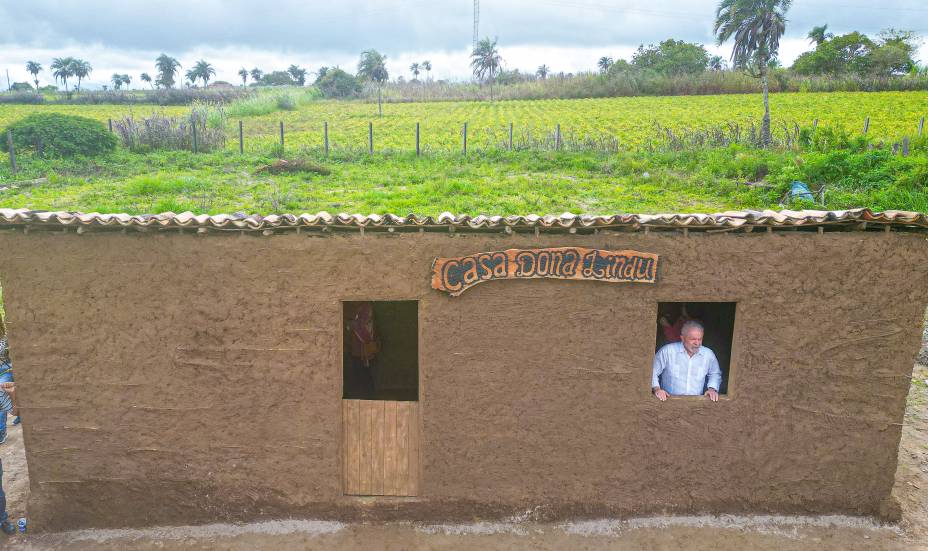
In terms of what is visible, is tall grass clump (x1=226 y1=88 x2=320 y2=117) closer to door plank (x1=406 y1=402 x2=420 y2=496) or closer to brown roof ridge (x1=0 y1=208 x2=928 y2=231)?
brown roof ridge (x1=0 y1=208 x2=928 y2=231)

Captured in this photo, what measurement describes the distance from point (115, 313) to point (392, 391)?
4.51 m

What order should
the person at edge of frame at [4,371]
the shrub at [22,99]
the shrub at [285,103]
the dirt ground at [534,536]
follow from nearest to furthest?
the dirt ground at [534,536] < the person at edge of frame at [4,371] < the shrub at [285,103] < the shrub at [22,99]

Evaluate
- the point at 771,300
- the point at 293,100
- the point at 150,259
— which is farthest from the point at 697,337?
the point at 293,100

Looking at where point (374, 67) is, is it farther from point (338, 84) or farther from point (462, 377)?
point (462, 377)

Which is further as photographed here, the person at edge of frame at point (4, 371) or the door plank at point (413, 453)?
the person at edge of frame at point (4, 371)

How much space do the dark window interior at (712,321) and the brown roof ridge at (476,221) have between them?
1.86 metres

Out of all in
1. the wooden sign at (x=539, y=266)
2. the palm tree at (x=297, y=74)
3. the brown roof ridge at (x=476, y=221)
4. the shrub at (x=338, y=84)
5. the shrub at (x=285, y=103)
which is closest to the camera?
the brown roof ridge at (x=476, y=221)

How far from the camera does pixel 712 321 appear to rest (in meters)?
8.20

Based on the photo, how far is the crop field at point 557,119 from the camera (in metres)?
26.5

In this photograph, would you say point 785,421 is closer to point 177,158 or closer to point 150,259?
point 150,259

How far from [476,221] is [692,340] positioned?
2450mm

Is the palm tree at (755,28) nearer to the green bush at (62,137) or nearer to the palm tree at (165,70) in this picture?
the green bush at (62,137)

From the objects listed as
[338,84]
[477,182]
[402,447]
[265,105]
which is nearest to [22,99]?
[265,105]

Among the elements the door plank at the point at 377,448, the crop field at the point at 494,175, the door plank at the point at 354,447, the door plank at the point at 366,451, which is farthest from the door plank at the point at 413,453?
the crop field at the point at 494,175
